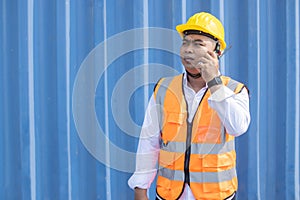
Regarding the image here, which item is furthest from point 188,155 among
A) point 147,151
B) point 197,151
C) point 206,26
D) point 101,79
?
point 101,79

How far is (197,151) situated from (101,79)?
0.90 m

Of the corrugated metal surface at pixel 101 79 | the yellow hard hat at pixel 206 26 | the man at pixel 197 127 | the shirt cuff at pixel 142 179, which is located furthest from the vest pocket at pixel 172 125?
the corrugated metal surface at pixel 101 79

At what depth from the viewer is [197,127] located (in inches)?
60.5

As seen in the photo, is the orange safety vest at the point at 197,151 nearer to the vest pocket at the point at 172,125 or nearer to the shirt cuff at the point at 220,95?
the vest pocket at the point at 172,125

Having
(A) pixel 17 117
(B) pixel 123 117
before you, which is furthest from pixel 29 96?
(B) pixel 123 117

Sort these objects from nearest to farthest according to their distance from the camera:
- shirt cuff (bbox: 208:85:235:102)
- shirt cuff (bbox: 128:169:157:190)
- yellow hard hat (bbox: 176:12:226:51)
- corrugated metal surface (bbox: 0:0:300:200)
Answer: shirt cuff (bbox: 208:85:235:102)
yellow hard hat (bbox: 176:12:226:51)
shirt cuff (bbox: 128:169:157:190)
corrugated metal surface (bbox: 0:0:300:200)

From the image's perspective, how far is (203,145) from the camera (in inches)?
60.2

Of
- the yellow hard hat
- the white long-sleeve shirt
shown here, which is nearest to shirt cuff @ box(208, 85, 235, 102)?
the white long-sleeve shirt

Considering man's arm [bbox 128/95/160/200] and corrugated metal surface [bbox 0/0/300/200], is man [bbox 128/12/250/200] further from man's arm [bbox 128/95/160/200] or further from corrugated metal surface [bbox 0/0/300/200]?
corrugated metal surface [bbox 0/0/300/200]

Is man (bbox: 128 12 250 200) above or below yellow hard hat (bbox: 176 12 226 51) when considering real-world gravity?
below

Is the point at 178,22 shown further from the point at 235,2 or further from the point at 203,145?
the point at 203,145

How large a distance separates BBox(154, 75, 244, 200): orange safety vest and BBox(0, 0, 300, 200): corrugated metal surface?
0.73 meters

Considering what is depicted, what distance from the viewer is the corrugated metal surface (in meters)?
2.24

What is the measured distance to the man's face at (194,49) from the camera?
1521 millimetres
